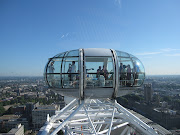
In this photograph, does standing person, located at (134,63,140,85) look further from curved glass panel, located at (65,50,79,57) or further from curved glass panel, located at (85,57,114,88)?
curved glass panel, located at (65,50,79,57)

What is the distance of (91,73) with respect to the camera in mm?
5645

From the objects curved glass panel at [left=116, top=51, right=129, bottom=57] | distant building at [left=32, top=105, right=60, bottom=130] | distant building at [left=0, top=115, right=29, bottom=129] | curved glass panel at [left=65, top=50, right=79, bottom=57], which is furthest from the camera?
distant building at [left=32, top=105, right=60, bottom=130]

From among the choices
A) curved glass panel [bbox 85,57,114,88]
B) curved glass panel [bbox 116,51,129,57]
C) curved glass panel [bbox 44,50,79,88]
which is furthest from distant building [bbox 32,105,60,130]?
curved glass panel [bbox 116,51,129,57]

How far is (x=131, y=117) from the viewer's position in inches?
238

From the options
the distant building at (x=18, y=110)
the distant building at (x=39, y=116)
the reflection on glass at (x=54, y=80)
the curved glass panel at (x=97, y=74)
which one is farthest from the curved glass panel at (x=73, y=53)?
the distant building at (x=18, y=110)

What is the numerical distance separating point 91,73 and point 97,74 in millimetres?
225

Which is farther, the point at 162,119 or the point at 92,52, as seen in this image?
the point at 162,119

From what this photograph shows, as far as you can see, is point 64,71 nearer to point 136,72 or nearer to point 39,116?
point 136,72

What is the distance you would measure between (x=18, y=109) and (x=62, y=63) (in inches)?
1982

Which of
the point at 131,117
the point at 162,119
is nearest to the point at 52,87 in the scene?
the point at 131,117

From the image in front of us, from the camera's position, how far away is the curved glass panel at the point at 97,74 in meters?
5.64

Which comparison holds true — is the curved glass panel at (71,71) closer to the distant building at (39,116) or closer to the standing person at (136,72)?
the standing person at (136,72)

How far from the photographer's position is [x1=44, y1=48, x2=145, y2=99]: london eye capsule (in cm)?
562

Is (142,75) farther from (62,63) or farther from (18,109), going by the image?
(18,109)
